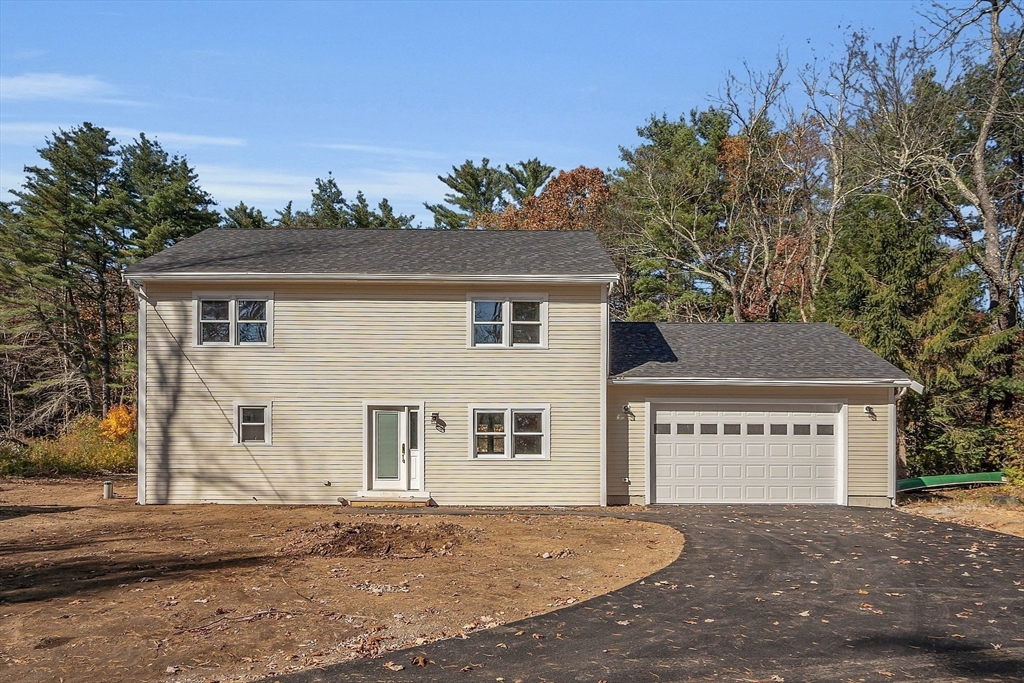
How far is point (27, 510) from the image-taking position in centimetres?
1658

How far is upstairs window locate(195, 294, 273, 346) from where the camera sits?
1803 centimetres

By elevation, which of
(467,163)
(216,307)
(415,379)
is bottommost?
(415,379)

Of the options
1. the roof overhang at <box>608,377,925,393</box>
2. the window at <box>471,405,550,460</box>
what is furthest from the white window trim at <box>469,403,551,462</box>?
the roof overhang at <box>608,377,925,393</box>

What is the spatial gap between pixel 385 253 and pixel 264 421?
488 centimetres

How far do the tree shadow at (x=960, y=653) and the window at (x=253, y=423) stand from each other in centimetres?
1329

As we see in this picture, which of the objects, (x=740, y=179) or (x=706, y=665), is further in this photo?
(x=740, y=179)

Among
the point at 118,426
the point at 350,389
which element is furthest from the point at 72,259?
the point at 350,389

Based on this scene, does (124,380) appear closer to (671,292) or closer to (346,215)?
(346,215)

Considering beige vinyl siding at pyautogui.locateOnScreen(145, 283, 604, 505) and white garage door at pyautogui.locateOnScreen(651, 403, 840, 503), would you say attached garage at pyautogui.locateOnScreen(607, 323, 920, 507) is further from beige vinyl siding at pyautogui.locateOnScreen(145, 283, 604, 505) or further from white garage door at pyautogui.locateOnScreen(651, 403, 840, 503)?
beige vinyl siding at pyautogui.locateOnScreen(145, 283, 604, 505)

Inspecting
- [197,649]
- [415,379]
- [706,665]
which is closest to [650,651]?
[706,665]

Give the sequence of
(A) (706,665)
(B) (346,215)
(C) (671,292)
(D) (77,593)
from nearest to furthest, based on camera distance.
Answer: (A) (706,665)
(D) (77,593)
(C) (671,292)
(B) (346,215)

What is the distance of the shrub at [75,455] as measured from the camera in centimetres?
2326

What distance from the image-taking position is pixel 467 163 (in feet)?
160

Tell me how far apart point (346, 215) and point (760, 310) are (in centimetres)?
2700
